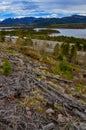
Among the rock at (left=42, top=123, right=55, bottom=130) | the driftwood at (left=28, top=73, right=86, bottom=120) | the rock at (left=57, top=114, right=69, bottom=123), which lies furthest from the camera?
the driftwood at (left=28, top=73, right=86, bottom=120)

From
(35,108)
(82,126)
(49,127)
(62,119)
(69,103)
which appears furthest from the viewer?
(69,103)

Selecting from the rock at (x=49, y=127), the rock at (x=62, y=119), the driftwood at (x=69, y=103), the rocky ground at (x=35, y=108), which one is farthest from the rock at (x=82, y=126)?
the rock at (x=49, y=127)

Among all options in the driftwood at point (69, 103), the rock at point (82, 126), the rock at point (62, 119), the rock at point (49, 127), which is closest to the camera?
the rock at point (49, 127)

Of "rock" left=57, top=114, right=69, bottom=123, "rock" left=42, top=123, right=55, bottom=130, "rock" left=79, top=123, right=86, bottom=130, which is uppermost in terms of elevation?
"rock" left=42, top=123, right=55, bottom=130

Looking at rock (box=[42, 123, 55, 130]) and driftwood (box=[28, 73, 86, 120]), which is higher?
rock (box=[42, 123, 55, 130])

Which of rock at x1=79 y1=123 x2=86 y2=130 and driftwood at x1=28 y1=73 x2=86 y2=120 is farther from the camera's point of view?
driftwood at x1=28 y1=73 x2=86 y2=120

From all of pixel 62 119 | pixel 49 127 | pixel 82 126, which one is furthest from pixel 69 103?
pixel 49 127

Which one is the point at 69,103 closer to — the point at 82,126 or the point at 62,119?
the point at 62,119

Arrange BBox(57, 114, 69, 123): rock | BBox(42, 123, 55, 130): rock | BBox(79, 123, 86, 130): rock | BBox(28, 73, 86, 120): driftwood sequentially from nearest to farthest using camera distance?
BBox(42, 123, 55, 130): rock < BBox(79, 123, 86, 130): rock < BBox(57, 114, 69, 123): rock < BBox(28, 73, 86, 120): driftwood

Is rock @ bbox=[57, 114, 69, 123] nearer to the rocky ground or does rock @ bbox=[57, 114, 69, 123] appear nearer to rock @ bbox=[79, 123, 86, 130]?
the rocky ground

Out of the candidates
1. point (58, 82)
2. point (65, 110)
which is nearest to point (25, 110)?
point (65, 110)

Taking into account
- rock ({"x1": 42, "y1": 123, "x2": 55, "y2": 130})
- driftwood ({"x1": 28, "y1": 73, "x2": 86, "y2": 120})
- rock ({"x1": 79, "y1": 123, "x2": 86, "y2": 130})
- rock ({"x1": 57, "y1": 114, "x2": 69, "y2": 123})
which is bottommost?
driftwood ({"x1": 28, "y1": 73, "x2": 86, "y2": 120})

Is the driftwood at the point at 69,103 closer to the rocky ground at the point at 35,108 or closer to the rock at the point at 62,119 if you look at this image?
the rocky ground at the point at 35,108

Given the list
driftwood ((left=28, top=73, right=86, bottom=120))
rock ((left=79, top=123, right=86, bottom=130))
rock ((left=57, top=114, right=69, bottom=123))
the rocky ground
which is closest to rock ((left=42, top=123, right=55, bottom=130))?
the rocky ground
